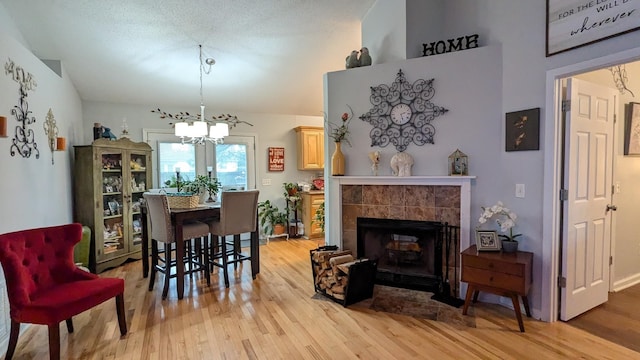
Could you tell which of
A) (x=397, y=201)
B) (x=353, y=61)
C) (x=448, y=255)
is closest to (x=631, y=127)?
(x=448, y=255)

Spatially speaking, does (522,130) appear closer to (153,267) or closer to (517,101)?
(517,101)

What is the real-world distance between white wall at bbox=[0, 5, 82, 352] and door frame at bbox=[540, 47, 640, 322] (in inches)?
166

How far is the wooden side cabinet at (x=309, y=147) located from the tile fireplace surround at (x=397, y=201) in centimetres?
241

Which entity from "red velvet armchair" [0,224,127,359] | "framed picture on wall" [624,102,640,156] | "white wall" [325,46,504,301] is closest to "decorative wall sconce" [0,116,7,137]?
"red velvet armchair" [0,224,127,359]

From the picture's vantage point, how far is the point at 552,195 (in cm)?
263

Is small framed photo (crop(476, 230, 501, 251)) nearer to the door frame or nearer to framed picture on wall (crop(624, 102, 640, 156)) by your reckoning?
the door frame

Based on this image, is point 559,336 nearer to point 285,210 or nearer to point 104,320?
point 104,320

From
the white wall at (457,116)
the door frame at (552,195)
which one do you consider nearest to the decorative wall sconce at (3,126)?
the white wall at (457,116)

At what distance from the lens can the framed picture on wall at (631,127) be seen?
11.1 feet

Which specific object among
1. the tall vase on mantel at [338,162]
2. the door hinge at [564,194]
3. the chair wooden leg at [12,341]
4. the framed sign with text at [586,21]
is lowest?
the chair wooden leg at [12,341]

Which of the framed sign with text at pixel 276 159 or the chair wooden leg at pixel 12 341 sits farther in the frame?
the framed sign with text at pixel 276 159

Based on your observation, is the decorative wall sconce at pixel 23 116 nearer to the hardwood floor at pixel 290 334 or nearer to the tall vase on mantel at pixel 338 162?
the hardwood floor at pixel 290 334

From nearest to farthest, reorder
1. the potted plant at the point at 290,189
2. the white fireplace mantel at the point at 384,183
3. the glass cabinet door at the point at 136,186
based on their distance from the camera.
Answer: the white fireplace mantel at the point at 384,183
the glass cabinet door at the point at 136,186
the potted plant at the point at 290,189

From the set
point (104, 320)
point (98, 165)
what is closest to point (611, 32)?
point (104, 320)
